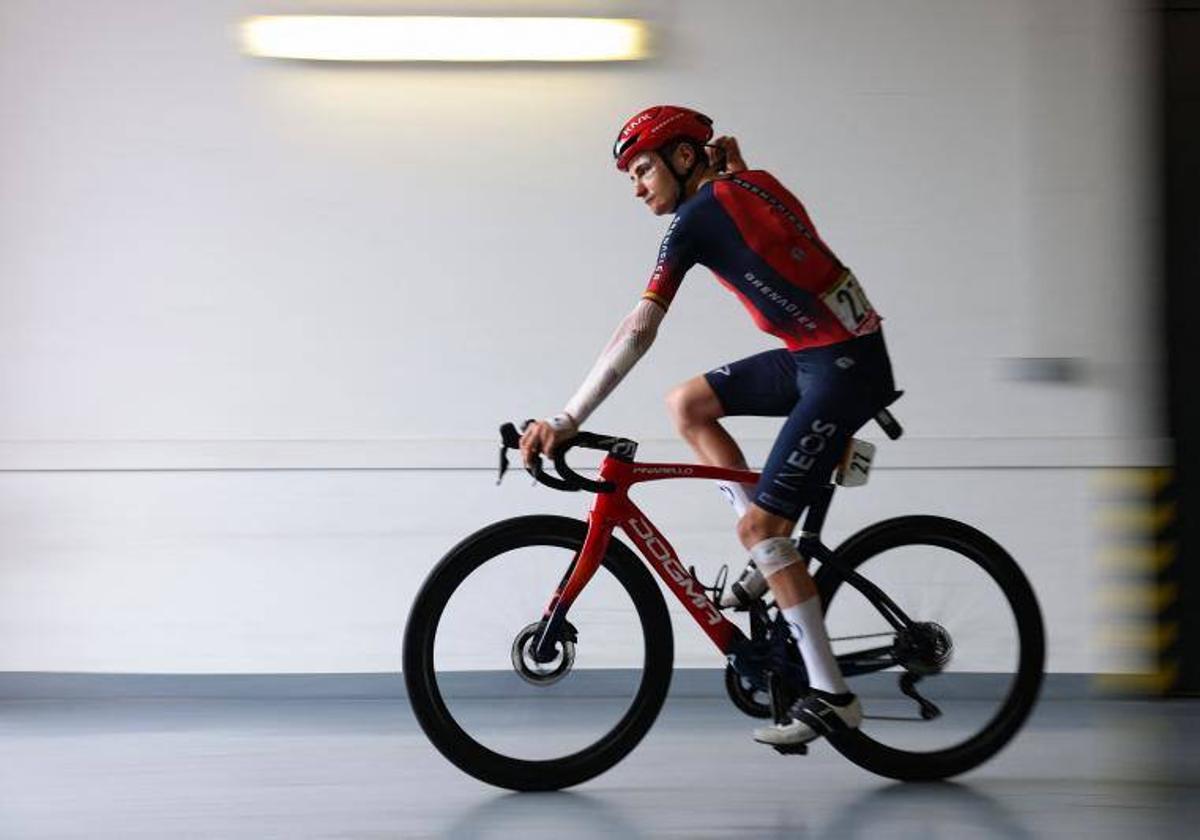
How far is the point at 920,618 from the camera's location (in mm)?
3945

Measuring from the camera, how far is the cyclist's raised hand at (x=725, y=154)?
151 inches

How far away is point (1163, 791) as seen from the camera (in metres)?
3.97

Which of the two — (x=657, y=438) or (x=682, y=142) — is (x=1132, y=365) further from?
Result: (x=682, y=142)

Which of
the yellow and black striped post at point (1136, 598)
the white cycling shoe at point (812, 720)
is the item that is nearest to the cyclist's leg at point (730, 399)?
the white cycling shoe at point (812, 720)

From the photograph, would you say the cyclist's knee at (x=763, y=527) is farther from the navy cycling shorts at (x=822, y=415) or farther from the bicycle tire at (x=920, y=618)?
the bicycle tire at (x=920, y=618)

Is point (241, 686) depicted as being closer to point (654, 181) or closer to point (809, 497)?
point (809, 497)

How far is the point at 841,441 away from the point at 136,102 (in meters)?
3.04

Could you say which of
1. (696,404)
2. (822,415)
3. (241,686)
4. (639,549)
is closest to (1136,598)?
(822,415)

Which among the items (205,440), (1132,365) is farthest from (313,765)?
(1132,365)

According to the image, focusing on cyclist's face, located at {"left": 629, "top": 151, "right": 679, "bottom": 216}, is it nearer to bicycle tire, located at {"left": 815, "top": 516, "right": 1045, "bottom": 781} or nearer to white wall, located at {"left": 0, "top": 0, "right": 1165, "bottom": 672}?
bicycle tire, located at {"left": 815, "top": 516, "right": 1045, "bottom": 781}

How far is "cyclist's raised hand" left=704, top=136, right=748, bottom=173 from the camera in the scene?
12.6 feet

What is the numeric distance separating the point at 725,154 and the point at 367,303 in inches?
73.8

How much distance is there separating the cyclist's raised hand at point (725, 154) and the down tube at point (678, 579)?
96 cm

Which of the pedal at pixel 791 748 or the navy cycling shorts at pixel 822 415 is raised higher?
the navy cycling shorts at pixel 822 415
